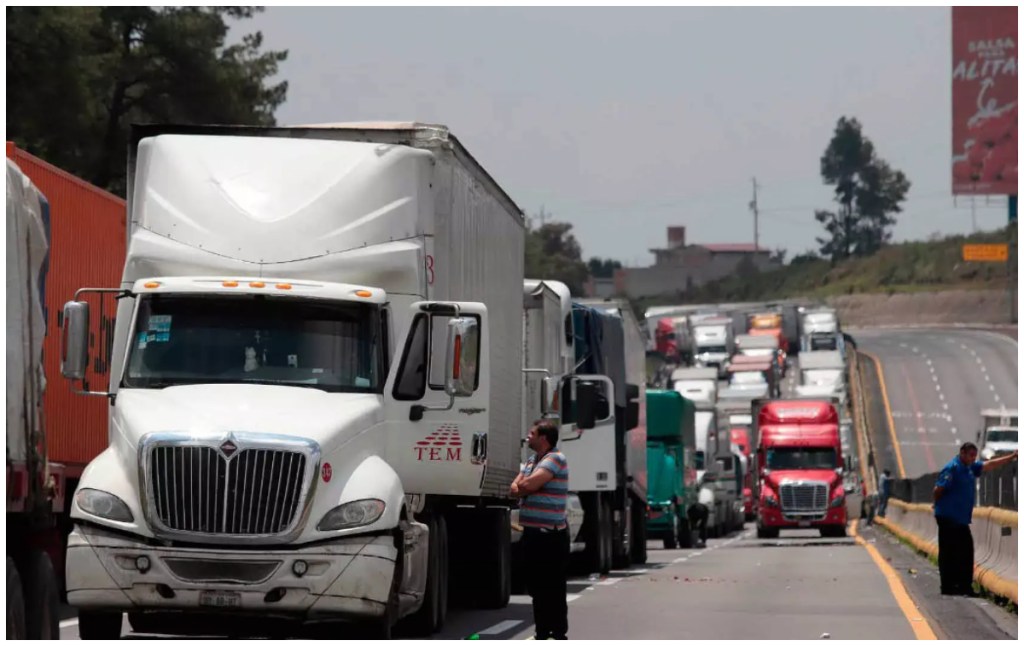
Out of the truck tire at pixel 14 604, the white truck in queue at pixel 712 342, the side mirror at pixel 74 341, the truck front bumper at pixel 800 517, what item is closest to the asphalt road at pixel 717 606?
the side mirror at pixel 74 341

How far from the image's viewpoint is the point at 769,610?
20422 mm

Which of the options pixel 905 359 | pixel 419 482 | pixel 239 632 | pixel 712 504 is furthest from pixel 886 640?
pixel 905 359

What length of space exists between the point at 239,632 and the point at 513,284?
5.74 metres

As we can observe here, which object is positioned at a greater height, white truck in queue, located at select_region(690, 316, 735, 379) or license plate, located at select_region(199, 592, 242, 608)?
white truck in queue, located at select_region(690, 316, 735, 379)

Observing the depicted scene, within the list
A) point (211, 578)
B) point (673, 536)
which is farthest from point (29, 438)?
point (673, 536)

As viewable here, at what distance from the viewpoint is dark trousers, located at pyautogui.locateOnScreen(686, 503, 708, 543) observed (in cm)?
4544

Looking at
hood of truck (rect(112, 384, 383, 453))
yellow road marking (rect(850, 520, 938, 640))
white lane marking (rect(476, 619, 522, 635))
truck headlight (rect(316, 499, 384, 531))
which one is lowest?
yellow road marking (rect(850, 520, 938, 640))

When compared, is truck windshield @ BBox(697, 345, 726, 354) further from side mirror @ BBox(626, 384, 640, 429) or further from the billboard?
side mirror @ BBox(626, 384, 640, 429)

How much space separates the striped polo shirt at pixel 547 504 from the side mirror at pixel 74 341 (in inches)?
127

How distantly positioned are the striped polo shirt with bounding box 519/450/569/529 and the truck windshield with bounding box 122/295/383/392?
4.57ft

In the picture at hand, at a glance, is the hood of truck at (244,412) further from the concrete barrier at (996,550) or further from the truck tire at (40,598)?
the concrete barrier at (996,550)

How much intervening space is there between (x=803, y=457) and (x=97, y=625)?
128 ft

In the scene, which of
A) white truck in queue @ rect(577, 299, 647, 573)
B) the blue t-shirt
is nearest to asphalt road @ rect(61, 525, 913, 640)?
white truck in queue @ rect(577, 299, 647, 573)

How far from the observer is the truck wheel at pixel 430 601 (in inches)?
660
